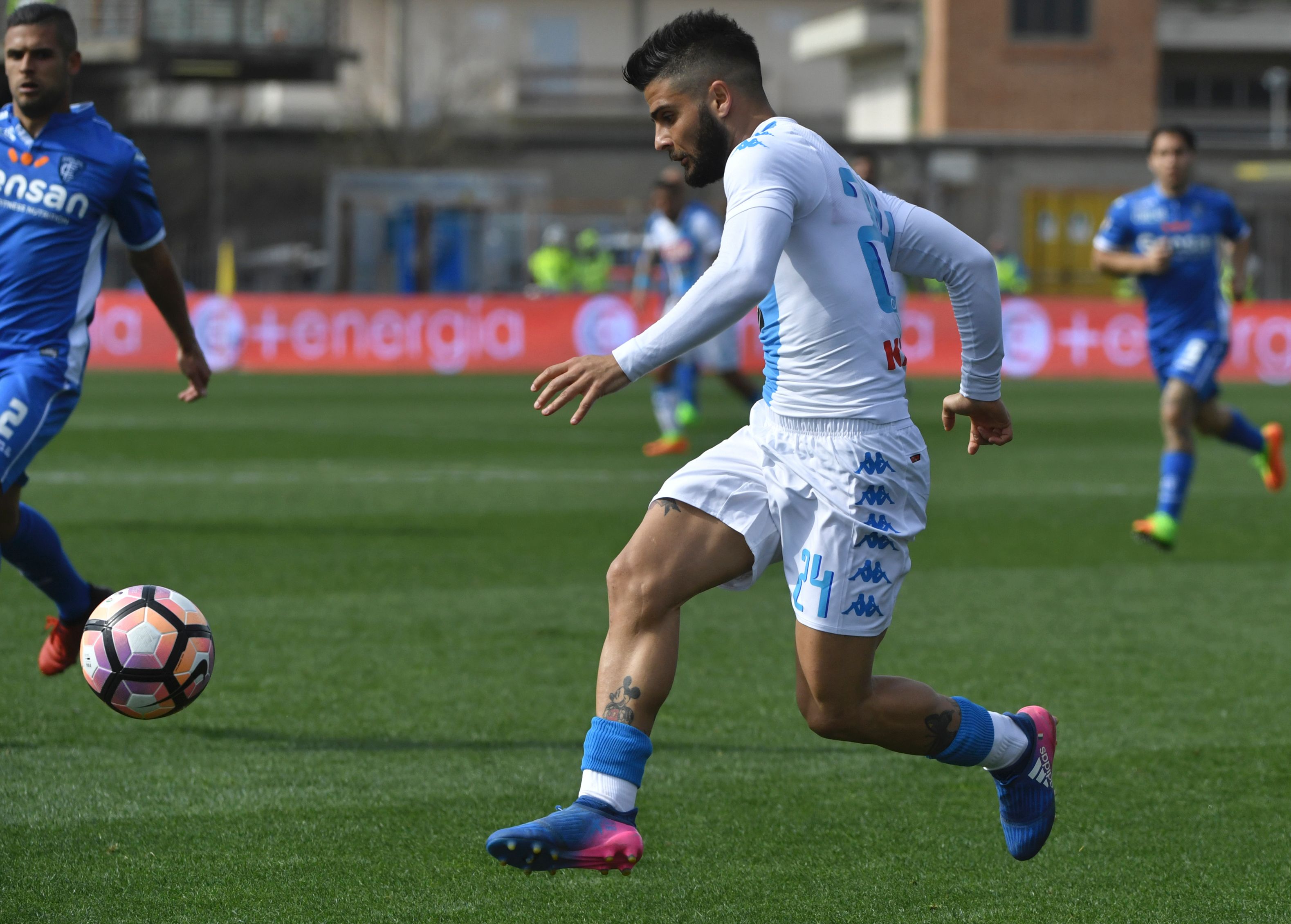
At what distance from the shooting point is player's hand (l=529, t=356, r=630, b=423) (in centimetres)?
355

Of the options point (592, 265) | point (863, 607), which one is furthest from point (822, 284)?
point (592, 265)

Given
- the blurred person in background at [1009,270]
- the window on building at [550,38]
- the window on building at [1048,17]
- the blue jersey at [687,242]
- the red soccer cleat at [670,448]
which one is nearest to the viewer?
the red soccer cleat at [670,448]

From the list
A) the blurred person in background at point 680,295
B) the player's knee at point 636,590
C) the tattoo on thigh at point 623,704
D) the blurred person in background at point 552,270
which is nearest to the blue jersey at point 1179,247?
the blurred person in background at point 680,295

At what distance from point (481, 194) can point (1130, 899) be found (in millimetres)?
31265

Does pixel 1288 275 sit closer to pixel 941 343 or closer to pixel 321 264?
pixel 941 343

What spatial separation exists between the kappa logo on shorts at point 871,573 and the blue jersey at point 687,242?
38.3ft

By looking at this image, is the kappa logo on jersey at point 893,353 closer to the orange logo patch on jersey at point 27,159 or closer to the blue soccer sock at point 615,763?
the blue soccer sock at point 615,763

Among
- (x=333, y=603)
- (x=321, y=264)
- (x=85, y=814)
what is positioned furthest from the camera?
(x=321, y=264)

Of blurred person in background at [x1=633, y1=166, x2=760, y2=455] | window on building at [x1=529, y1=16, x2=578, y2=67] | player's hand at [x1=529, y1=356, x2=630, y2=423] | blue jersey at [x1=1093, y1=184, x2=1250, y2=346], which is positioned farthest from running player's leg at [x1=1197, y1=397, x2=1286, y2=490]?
window on building at [x1=529, y1=16, x2=578, y2=67]

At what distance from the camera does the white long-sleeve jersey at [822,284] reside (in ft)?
12.0

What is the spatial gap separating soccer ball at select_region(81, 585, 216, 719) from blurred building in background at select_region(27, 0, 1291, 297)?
29.2 meters

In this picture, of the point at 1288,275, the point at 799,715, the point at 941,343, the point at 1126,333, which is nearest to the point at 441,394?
the point at 941,343

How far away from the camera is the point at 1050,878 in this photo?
4.32 m

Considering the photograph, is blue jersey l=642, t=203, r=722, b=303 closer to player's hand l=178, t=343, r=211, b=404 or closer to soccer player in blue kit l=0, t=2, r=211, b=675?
player's hand l=178, t=343, r=211, b=404
